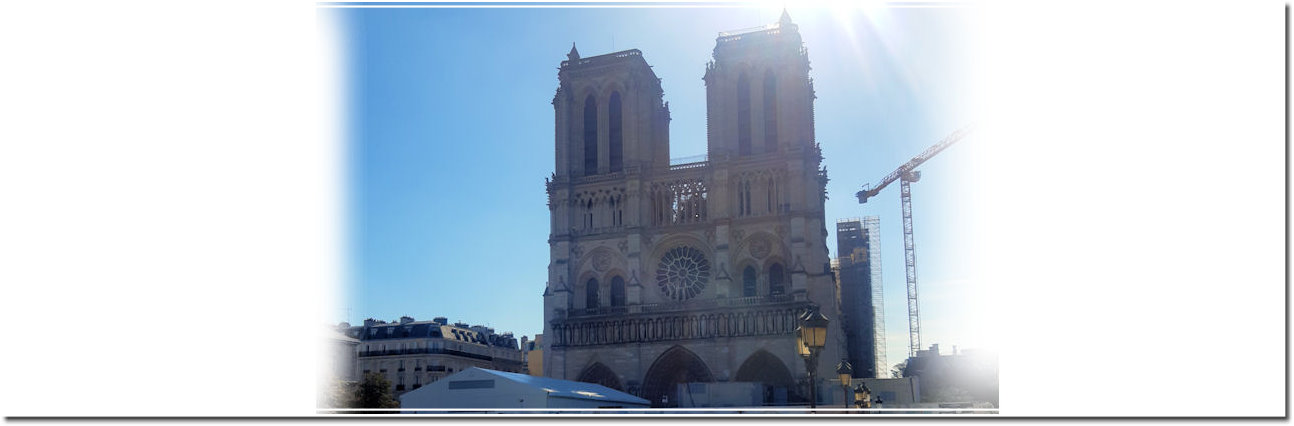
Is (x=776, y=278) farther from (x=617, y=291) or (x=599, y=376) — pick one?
(x=599, y=376)

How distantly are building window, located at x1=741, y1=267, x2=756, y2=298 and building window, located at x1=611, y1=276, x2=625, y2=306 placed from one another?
6.71m

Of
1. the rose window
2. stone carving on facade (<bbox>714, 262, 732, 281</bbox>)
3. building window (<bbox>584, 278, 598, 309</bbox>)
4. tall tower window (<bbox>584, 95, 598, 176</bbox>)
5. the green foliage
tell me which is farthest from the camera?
tall tower window (<bbox>584, 95, 598, 176</bbox>)

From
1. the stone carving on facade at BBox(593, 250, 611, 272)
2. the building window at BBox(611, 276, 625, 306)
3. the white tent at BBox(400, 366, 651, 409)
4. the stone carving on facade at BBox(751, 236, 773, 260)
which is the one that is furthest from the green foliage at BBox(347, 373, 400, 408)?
the stone carving on facade at BBox(751, 236, 773, 260)

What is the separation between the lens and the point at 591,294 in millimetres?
60844

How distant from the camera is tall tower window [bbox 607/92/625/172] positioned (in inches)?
2404

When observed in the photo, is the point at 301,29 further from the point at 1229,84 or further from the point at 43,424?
the point at 1229,84

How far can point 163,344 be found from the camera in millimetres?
15945

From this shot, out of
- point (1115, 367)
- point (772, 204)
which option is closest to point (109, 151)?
point (1115, 367)

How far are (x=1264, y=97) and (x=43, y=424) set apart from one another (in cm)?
1694

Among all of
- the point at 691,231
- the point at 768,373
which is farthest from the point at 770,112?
the point at 768,373

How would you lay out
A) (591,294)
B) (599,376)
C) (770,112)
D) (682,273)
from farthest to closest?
1. (591,294)
2. (682,273)
3. (770,112)
4. (599,376)

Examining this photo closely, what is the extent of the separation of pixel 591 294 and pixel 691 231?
270 inches

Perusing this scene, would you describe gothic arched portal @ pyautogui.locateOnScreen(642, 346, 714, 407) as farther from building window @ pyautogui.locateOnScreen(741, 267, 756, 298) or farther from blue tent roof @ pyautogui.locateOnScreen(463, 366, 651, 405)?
blue tent roof @ pyautogui.locateOnScreen(463, 366, 651, 405)

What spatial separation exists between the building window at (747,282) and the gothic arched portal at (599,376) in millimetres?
8108
